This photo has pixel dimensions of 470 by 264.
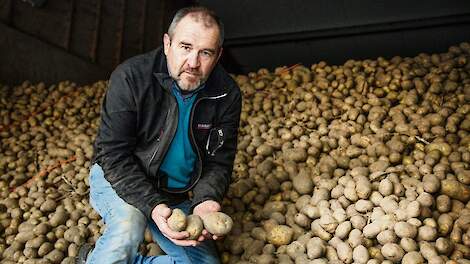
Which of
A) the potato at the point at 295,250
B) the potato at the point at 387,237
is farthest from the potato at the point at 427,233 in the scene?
the potato at the point at 295,250

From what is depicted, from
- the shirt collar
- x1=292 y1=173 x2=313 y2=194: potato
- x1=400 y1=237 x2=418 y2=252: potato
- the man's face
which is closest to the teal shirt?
the shirt collar

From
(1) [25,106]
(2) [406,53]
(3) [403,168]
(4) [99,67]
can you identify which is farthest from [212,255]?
(4) [99,67]

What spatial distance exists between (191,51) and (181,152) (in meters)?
0.65

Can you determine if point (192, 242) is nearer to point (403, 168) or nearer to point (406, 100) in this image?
point (403, 168)

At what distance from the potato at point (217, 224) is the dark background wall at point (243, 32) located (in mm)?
4036

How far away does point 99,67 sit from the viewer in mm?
6750

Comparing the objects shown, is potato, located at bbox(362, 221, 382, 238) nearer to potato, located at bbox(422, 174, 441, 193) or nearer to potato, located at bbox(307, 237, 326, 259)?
potato, located at bbox(307, 237, 326, 259)

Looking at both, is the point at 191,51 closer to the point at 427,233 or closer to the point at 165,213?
the point at 165,213

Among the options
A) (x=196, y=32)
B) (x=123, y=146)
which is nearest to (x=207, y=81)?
(x=196, y=32)

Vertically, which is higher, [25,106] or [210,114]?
[210,114]

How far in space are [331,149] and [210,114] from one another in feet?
4.89

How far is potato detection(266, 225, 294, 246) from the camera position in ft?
9.95

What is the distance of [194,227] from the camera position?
2453 mm

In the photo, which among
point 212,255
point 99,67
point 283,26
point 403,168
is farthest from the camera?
point 99,67
